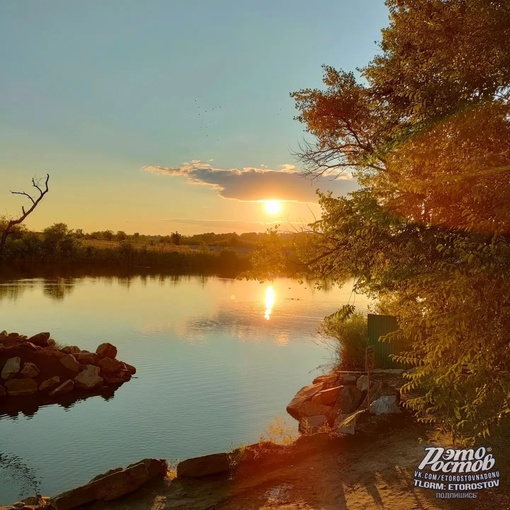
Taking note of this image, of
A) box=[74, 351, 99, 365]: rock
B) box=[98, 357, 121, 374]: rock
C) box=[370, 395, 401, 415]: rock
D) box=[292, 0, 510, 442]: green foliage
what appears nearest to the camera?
box=[292, 0, 510, 442]: green foliage

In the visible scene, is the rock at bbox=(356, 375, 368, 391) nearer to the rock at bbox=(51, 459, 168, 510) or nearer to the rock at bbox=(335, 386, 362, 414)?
the rock at bbox=(335, 386, 362, 414)

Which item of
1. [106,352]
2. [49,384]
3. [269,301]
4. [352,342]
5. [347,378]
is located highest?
[352,342]

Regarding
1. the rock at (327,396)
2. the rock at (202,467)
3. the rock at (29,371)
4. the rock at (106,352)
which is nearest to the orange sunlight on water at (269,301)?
the rock at (106,352)

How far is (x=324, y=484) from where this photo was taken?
10.4 meters

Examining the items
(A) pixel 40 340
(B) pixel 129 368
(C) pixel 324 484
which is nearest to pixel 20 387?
(A) pixel 40 340

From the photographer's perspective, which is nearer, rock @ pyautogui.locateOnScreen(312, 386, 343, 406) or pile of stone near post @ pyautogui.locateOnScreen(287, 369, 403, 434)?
pile of stone near post @ pyautogui.locateOnScreen(287, 369, 403, 434)

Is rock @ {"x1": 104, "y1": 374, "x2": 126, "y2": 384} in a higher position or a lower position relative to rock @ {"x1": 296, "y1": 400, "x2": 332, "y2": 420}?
lower

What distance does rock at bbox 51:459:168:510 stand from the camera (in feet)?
32.8

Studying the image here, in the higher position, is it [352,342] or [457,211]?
[457,211]

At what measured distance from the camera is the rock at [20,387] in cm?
2311

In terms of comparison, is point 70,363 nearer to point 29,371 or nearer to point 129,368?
point 29,371

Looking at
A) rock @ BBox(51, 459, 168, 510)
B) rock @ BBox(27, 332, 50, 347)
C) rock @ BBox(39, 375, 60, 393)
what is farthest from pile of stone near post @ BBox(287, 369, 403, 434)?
rock @ BBox(27, 332, 50, 347)

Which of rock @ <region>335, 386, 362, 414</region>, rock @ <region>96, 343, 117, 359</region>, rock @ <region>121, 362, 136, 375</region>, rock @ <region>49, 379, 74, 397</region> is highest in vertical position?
rock @ <region>335, 386, 362, 414</region>

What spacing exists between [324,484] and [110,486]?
428 cm
